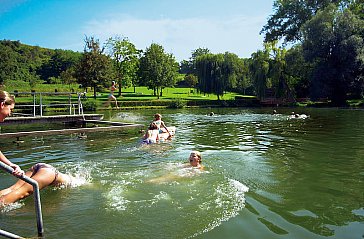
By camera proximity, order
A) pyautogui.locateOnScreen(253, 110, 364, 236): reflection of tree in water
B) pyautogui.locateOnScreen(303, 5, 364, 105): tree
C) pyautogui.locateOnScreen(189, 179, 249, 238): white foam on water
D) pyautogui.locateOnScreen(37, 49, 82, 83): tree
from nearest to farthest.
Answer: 1. pyautogui.locateOnScreen(189, 179, 249, 238): white foam on water
2. pyautogui.locateOnScreen(253, 110, 364, 236): reflection of tree in water
3. pyautogui.locateOnScreen(303, 5, 364, 105): tree
4. pyautogui.locateOnScreen(37, 49, 82, 83): tree

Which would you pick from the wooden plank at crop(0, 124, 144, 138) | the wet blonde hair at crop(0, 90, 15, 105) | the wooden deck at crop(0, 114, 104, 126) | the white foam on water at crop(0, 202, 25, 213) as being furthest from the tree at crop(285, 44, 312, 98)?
the wet blonde hair at crop(0, 90, 15, 105)

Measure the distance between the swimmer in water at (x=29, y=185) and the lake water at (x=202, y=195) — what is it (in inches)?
7.2

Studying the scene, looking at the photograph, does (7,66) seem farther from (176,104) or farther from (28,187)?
(28,187)

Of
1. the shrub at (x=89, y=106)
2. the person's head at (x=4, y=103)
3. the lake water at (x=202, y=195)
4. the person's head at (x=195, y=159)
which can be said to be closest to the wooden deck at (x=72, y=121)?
the lake water at (x=202, y=195)

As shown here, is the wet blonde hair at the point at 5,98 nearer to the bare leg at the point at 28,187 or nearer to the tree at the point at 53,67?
the bare leg at the point at 28,187

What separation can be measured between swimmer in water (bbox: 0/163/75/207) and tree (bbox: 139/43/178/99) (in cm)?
5082

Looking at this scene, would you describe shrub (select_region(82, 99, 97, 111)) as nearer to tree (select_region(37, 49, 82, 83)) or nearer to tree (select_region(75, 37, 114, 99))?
tree (select_region(75, 37, 114, 99))

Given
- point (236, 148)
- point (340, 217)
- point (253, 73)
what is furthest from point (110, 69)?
point (340, 217)

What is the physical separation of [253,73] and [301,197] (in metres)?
43.4

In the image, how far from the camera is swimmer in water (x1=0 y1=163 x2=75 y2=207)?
565 cm

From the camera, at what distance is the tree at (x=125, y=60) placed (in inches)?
2516

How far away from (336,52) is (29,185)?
1714 inches

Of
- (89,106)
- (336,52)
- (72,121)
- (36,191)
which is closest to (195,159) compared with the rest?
(36,191)

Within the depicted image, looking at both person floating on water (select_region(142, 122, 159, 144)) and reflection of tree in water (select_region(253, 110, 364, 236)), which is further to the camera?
person floating on water (select_region(142, 122, 159, 144))
